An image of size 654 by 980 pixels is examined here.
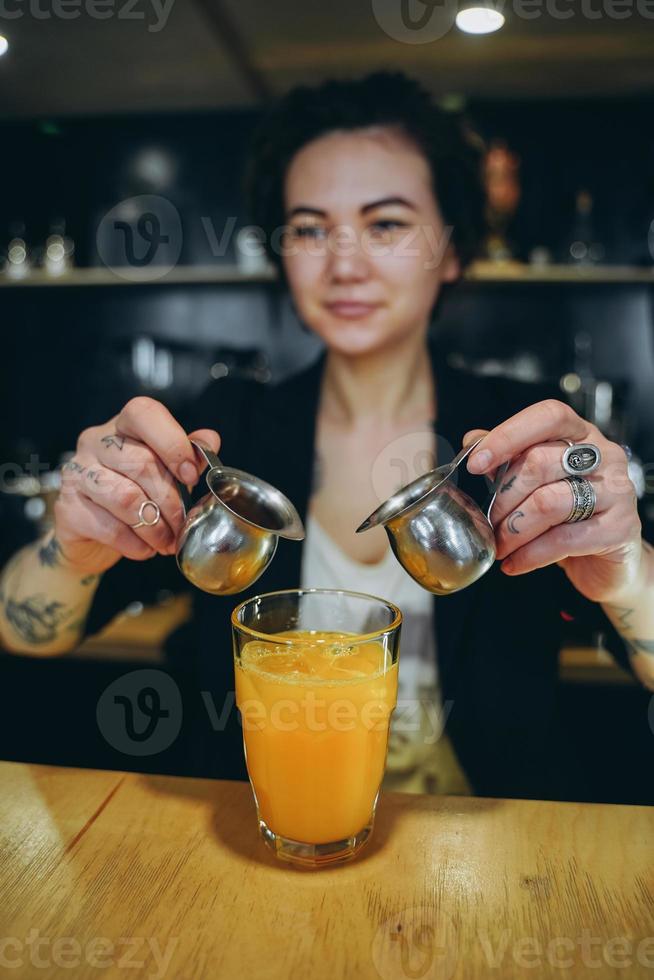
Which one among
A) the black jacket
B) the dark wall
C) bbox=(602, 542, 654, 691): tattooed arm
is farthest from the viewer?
the dark wall

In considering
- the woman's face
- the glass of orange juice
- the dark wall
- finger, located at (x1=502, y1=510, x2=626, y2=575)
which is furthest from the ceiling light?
the glass of orange juice

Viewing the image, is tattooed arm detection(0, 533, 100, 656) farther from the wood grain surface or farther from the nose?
the nose

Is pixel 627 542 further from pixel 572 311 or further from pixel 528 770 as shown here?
pixel 572 311

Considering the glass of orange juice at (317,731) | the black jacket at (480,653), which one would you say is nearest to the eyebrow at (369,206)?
the black jacket at (480,653)

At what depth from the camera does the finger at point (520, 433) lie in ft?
2.92

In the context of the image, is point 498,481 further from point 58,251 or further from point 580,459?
point 58,251

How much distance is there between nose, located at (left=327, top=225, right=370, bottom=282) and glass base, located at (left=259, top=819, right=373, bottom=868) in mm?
1254

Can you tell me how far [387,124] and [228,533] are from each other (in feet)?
4.40

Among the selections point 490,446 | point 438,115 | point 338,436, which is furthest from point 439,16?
point 490,446

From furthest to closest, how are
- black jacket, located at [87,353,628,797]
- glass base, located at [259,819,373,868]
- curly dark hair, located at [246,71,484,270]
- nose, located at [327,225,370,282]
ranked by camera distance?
curly dark hair, located at [246,71,484,270]
nose, located at [327,225,370,282]
black jacket, located at [87,353,628,797]
glass base, located at [259,819,373,868]

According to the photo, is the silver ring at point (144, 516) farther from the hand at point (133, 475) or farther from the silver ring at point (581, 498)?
the silver ring at point (581, 498)

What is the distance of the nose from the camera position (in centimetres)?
172

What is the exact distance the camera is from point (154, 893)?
70 cm

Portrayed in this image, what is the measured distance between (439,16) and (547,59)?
628 millimetres
